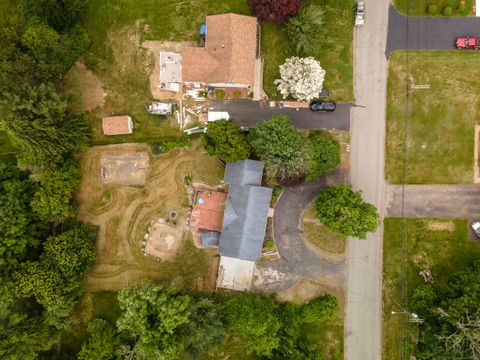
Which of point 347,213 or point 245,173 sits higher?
point 245,173

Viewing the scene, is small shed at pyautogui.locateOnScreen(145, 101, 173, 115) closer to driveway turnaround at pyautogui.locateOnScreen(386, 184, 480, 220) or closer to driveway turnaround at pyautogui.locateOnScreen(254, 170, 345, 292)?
driveway turnaround at pyautogui.locateOnScreen(254, 170, 345, 292)

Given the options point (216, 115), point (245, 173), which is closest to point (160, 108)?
Result: point (216, 115)

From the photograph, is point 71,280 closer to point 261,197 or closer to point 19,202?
point 19,202

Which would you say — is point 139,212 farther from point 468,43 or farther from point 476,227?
point 468,43

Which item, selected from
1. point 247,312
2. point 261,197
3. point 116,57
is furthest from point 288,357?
point 116,57

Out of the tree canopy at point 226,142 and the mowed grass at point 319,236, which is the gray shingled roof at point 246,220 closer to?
the tree canopy at point 226,142

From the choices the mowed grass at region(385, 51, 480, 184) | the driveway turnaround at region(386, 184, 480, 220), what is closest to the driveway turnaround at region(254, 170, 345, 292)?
the driveway turnaround at region(386, 184, 480, 220)
